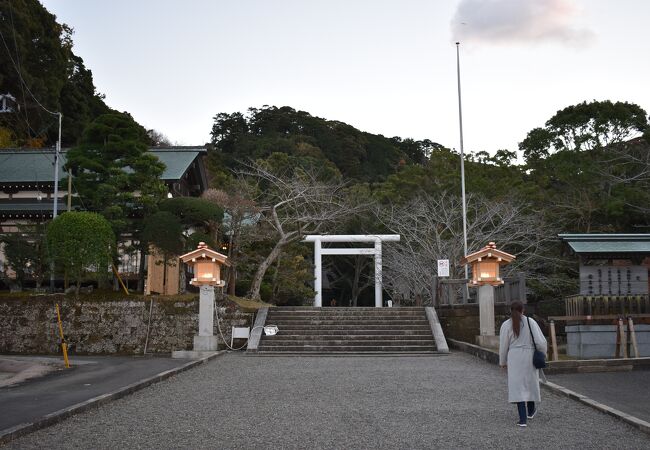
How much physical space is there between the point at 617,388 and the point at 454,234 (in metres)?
16.4

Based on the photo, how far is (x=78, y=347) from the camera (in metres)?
19.4

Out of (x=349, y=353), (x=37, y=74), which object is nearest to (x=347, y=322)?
(x=349, y=353)

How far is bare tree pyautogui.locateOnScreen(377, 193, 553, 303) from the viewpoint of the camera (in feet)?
87.0

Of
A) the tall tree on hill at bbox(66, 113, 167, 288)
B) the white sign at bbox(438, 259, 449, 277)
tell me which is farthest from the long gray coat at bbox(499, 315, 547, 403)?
the tall tree on hill at bbox(66, 113, 167, 288)

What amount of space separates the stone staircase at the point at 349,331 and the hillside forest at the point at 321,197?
8.06ft

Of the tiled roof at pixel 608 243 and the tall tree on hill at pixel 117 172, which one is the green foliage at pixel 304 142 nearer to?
the tall tree on hill at pixel 117 172

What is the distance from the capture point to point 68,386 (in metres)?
10.8

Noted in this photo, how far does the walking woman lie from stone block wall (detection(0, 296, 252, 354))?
1264 centimetres

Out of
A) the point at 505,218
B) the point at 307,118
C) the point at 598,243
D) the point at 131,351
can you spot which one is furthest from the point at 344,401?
the point at 307,118

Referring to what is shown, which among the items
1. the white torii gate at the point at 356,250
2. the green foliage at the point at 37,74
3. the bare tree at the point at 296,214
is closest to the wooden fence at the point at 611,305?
the bare tree at the point at 296,214

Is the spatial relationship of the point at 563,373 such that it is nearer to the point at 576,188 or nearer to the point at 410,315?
the point at 410,315

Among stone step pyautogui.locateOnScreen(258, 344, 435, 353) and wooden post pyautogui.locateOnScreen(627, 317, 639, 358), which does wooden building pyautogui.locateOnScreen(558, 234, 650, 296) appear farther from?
stone step pyautogui.locateOnScreen(258, 344, 435, 353)

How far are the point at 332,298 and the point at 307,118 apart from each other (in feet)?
56.7

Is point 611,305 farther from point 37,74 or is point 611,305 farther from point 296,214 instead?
point 37,74
